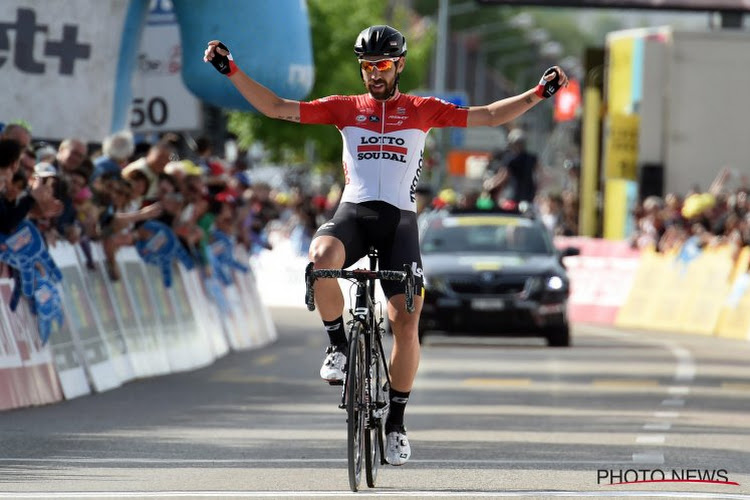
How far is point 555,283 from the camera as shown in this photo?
80.5ft

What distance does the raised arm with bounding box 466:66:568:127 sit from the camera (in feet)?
37.3

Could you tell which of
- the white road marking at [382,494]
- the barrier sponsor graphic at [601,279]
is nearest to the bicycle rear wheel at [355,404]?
the white road marking at [382,494]

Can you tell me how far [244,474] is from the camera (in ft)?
36.7

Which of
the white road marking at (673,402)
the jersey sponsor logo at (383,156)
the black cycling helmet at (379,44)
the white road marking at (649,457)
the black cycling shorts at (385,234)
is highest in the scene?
the black cycling helmet at (379,44)

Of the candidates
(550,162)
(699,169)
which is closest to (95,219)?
(699,169)

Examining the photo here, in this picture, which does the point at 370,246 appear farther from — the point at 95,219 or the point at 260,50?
the point at 260,50

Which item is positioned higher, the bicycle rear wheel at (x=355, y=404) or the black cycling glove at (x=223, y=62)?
the black cycling glove at (x=223, y=62)

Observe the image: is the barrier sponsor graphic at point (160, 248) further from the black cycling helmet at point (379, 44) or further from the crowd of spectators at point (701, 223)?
the crowd of spectators at point (701, 223)

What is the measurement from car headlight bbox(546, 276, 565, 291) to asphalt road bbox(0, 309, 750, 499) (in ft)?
5.86

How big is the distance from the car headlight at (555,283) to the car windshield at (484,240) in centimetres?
91

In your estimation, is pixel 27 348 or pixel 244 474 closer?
pixel 244 474

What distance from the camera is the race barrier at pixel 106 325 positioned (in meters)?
15.6

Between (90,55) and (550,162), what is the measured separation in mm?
84157

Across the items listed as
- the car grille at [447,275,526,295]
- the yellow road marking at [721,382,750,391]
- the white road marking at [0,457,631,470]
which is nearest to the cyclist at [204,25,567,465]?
the white road marking at [0,457,631,470]
